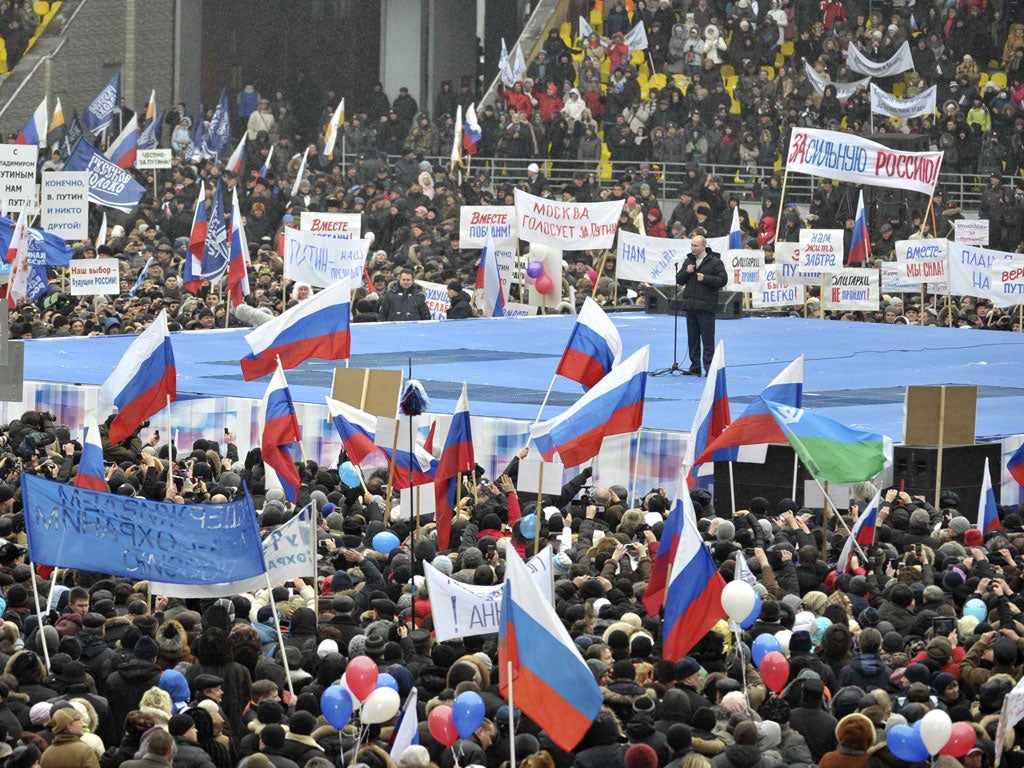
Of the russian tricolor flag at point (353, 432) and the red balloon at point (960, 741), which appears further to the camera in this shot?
the russian tricolor flag at point (353, 432)

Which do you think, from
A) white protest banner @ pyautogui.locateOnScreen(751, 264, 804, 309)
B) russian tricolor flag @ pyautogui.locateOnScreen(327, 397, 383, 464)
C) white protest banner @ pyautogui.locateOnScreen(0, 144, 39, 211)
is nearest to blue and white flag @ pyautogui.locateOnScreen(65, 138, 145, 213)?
white protest banner @ pyautogui.locateOnScreen(0, 144, 39, 211)

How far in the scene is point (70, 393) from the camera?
19.5m

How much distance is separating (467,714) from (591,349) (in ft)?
24.3

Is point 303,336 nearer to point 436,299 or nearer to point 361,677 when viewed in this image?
point 361,677

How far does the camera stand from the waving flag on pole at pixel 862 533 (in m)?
12.6

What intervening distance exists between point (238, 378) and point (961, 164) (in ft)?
59.5

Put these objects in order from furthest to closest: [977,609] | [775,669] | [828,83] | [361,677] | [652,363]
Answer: [828,83] < [652,363] < [977,609] < [775,669] < [361,677]

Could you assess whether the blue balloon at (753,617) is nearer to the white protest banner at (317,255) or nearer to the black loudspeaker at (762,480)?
the black loudspeaker at (762,480)

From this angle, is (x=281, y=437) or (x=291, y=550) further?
(x=281, y=437)

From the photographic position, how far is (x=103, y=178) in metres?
26.6

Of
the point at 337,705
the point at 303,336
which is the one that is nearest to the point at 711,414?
Answer: the point at 303,336

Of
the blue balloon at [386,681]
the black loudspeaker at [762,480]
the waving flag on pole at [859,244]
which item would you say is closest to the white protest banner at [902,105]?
the waving flag on pole at [859,244]

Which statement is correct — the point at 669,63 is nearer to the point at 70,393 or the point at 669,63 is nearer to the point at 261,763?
the point at 70,393

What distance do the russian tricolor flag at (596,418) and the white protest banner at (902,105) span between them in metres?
20.9
